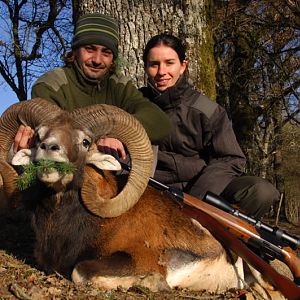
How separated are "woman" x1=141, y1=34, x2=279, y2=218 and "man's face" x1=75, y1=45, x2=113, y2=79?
64 cm

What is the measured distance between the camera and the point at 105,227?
213 inches

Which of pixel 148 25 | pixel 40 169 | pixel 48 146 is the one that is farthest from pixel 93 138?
pixel 148 25

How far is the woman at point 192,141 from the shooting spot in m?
6.43

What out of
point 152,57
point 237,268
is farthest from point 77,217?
point 152,57

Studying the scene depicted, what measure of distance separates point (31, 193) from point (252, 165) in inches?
698

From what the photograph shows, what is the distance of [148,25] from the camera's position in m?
8.12

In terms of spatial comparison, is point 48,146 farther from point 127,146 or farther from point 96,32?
point 96,32

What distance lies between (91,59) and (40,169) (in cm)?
231

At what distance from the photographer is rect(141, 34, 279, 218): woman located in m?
6.43

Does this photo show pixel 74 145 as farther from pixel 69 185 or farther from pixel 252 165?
pixel 252 165

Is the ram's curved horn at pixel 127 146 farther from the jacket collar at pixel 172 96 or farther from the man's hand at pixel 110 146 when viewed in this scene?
the jacket collar at pixel 172 96

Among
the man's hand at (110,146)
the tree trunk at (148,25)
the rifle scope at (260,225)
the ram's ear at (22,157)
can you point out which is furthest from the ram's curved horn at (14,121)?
the tree trunk at (148,25)

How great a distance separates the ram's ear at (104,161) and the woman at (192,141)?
52.3 inches

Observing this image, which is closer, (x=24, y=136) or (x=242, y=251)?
(x=242, y=251)
